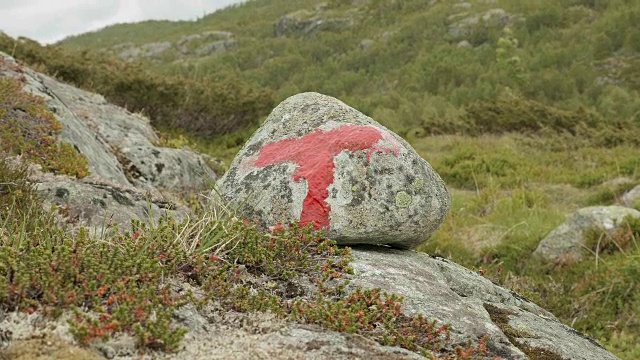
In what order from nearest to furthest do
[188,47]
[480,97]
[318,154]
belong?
[318,154] → [480,97] → [188,47]

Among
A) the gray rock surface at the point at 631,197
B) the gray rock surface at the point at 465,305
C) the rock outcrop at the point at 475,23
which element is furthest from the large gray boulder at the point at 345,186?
the rock outcrop at the point at 475,23

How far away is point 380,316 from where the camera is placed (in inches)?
128

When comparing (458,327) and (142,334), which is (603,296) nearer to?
(458,327)

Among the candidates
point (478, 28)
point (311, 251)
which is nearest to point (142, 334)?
point (311, 251)

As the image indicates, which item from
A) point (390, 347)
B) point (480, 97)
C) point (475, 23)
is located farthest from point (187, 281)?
point (475, 23)

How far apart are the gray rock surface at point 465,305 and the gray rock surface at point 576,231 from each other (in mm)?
4818

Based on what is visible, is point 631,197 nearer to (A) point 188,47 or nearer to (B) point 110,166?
(B) point 110,166

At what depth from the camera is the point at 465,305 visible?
3.77 metres

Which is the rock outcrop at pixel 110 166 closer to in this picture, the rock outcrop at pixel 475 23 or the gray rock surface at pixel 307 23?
the rock outcrop at pixel 475 23

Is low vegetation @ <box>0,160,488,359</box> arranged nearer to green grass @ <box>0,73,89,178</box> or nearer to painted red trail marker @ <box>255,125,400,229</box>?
painted red trail marker @ <box>255,125,400,229</box>

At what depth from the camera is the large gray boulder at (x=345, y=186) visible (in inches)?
169

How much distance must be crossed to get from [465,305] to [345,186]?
106 centimetres

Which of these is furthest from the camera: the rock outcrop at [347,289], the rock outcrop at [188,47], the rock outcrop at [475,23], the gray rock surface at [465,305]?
the rock outcrop at [188,47]

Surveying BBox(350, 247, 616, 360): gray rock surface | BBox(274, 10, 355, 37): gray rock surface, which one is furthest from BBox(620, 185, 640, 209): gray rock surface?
BBox(274, 10, 355, 37): gray rock surface
